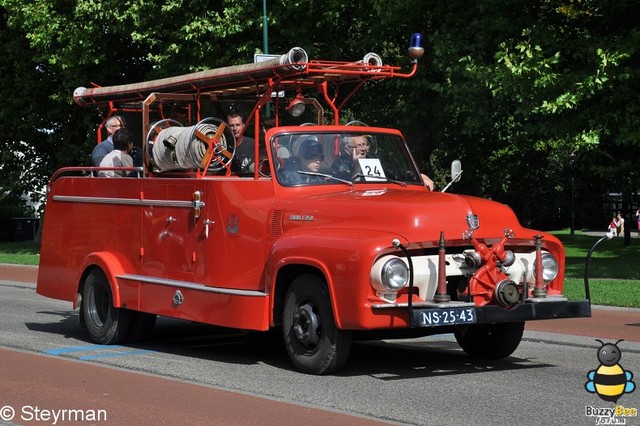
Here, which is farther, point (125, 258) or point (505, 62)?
point (505, 62)

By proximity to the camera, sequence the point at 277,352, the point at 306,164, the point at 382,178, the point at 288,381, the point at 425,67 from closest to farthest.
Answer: the point at 288,381 → the point at 306,164 → the point at 382,178 → the point at 277,352 → the point at 425,67

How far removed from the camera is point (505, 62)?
23203 mm

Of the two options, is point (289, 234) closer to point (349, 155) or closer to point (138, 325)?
point (349, 155)

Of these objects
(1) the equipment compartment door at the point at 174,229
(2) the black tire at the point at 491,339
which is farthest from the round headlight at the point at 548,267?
(1) the equipment compartment door at the point at 174,229

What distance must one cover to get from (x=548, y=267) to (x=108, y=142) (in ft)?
18.4

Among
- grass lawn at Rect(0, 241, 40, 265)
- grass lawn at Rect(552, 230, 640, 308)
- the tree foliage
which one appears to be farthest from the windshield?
grass lawn at Rect(0, 241, 40, 265)

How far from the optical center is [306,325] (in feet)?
33.5

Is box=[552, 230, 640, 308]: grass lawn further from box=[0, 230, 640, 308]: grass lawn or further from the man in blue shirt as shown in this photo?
the man in blue shirt

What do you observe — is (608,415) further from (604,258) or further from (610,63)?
(604,258)

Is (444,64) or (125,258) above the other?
(444,64)

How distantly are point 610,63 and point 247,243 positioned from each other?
43.3 feet

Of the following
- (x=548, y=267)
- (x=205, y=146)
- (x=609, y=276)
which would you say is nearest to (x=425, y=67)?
(x=609, y=276)

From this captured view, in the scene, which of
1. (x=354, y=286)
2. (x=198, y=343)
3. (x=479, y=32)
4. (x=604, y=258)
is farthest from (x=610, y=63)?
(x=354, y=286)

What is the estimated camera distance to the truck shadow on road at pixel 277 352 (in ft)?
35.3
